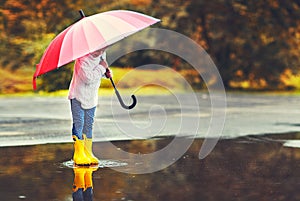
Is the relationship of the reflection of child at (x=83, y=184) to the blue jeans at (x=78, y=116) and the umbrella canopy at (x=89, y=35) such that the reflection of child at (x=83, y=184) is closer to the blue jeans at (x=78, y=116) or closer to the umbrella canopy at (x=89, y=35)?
the blue jeans at (x=78, y=116)

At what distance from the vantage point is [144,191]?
30.3ft

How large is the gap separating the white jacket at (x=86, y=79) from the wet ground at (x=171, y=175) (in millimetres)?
879

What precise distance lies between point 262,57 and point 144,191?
2200 centimetres

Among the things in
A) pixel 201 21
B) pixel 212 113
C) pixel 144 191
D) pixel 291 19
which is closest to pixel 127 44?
pixel 201 21

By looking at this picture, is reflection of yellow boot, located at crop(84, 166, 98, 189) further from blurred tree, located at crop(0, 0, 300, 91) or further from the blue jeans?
blurred tree, located at crop(0, 0, 300, 91)

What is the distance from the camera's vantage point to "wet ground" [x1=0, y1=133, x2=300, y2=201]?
8.95 metres

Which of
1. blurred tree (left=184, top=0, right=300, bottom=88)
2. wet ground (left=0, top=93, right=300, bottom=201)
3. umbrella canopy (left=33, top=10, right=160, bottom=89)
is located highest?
umbrella canopy (left=33, top=10, right=160, bottom=89)

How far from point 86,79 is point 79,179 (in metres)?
1.67

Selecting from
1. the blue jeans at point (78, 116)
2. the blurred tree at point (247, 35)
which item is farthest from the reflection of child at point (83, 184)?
the blurred tree at point (247, 35)

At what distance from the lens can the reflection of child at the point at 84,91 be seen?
11344mm

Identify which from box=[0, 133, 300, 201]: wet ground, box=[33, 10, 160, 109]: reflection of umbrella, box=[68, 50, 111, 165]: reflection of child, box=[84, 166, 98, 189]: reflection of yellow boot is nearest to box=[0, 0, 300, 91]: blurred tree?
box=[0, 133, 300, 201]: wet ground

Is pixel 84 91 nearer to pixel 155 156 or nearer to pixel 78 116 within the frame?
pixel 78 116

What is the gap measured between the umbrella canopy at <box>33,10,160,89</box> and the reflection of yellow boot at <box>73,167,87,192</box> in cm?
113

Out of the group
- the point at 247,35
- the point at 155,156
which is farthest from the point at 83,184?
the point at 247,35
